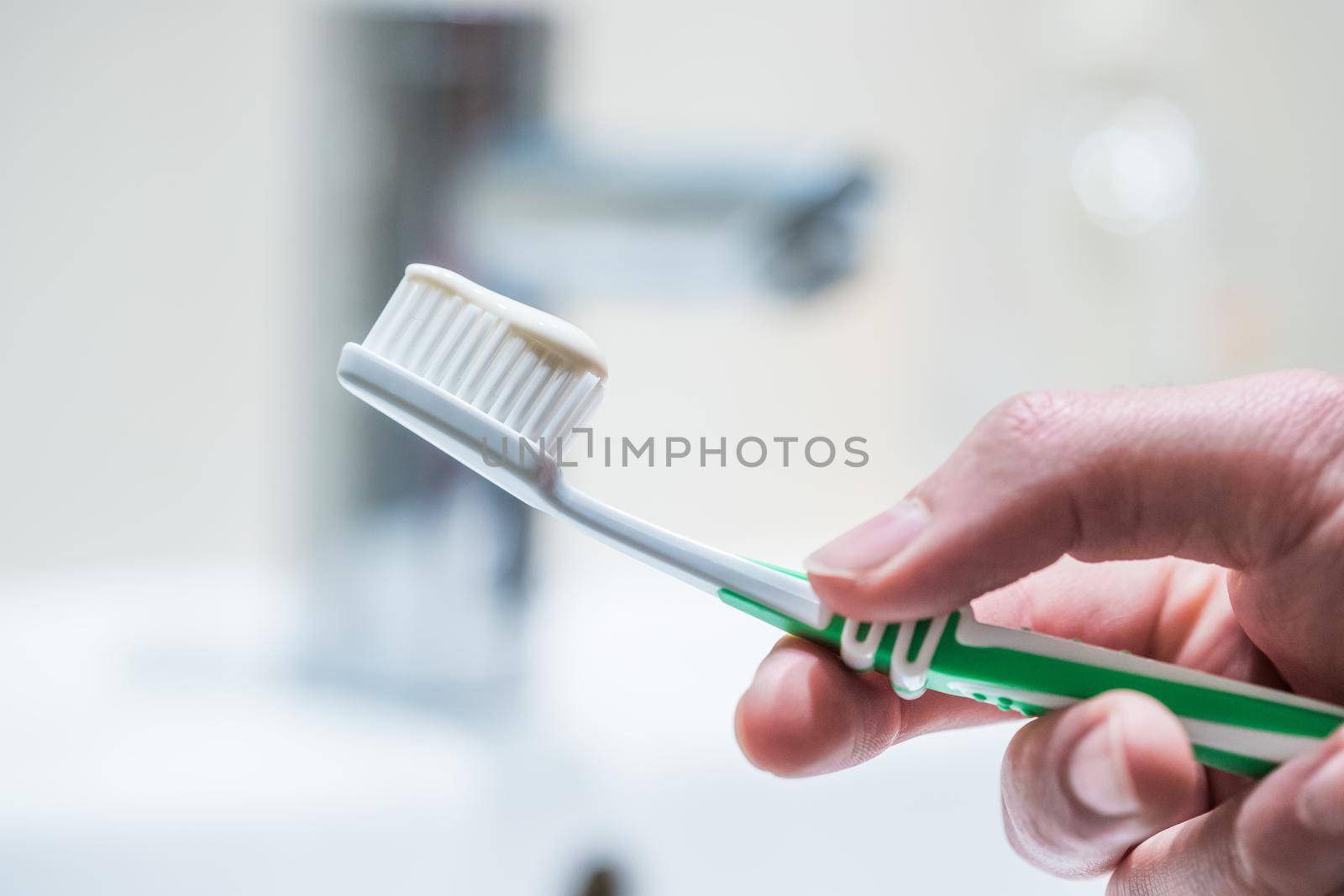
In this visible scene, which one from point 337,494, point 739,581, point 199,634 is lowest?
point 199,634

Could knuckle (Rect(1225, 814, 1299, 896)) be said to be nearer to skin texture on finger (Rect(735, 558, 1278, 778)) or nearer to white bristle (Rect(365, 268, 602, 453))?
skin texture on finger (Rect(735, 558, 1278, 778))

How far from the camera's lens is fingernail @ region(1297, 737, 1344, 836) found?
292 mm

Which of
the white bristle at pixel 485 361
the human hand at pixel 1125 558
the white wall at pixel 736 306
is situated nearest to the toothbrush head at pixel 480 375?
the white bristle at pixel 485 361

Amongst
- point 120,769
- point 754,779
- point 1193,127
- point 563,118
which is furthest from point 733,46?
point 120,769

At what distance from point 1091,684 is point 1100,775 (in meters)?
0.03

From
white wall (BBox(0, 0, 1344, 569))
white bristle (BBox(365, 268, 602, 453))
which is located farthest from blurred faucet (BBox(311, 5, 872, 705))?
white bristle (BBox(365, 268, 602, 453))

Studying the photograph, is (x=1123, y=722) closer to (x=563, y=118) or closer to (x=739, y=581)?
(x=739, y=581)

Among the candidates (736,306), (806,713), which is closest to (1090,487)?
(806,713)

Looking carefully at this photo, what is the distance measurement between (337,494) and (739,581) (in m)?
0.43

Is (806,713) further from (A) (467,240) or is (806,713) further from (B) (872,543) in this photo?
(A) (467,240)

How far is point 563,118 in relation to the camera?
2.45 feet

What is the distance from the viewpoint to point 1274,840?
32 centimetres

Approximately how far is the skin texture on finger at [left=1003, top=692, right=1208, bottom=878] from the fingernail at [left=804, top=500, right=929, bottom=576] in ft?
0.24

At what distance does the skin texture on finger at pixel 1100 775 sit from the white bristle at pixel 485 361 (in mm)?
189
